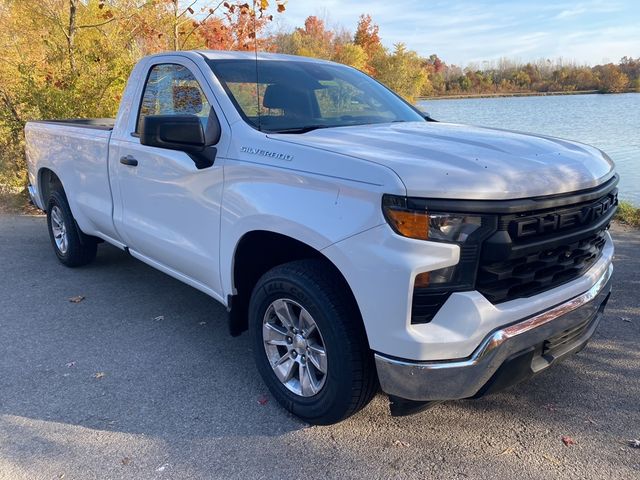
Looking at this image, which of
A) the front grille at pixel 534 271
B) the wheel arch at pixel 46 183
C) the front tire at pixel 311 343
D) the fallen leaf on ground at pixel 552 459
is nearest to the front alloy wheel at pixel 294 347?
the front tire at pixel 311 343

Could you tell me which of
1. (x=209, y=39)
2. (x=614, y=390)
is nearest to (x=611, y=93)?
(x=209, y=39)

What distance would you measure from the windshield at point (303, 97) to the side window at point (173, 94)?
21 centimetres

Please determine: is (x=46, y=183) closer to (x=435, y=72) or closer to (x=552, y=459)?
(x=552, y=459)

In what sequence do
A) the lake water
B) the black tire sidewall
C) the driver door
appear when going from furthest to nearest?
the lake water → the driver door → the black tire sidewall

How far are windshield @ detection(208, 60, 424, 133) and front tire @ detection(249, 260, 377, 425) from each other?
987 mm

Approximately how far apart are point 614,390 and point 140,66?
13.3ft

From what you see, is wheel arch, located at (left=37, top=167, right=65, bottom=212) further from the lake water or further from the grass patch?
the lake water

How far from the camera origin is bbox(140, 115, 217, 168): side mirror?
3188 millimetres

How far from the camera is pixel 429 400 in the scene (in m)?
2.52

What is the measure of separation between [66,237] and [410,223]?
4483 mm

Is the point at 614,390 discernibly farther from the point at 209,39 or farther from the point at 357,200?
the point at 209,39

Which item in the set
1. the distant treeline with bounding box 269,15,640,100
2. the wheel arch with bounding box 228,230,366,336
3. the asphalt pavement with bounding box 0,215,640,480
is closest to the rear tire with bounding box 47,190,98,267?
the asphalt pavement with bounding box 0,215,640,480

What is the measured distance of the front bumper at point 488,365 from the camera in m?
2.42

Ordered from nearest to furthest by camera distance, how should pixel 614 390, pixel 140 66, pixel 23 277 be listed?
pixel 614 390
pixel 140 66
pixel 23 277
